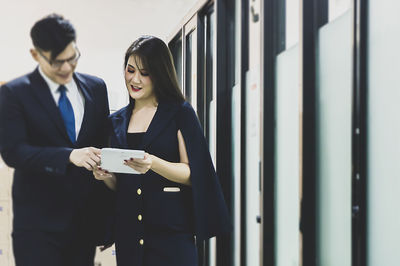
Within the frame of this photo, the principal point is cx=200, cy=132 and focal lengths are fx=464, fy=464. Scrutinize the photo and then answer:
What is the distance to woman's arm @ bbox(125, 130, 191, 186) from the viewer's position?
42.2 inches

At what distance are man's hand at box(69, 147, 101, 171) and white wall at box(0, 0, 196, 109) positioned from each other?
6.5 inches

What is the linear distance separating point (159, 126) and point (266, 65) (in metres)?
1.23

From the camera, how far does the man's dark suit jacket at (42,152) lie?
848 mm

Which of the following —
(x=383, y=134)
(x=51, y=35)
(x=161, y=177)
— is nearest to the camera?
(x=51, y=35)

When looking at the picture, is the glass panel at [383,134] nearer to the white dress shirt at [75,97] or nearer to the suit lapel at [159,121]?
the suit lapel at [159,121]

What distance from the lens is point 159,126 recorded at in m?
1.24

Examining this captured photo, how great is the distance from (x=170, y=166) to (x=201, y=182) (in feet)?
0.45

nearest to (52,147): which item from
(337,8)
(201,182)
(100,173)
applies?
(100,173)

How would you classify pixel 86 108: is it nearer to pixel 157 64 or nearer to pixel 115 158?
pixel 115 158

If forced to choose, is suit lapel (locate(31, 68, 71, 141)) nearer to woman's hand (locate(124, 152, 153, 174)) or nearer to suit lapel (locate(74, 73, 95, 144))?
suit lapel (locate(74, 73, 95, 144))

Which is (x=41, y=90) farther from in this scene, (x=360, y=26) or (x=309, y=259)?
(x=309, y=259)

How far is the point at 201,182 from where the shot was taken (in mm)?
1304

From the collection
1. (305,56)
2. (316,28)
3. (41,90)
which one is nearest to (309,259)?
(305,56)

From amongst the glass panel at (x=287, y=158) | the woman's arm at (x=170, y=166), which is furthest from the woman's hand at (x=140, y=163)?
the glass panel at (x=287, y=158)
